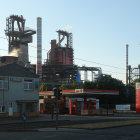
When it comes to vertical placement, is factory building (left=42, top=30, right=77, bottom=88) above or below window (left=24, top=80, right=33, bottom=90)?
above

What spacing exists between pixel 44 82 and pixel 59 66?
7812 millimetres

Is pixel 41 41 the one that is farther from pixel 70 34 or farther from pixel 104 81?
pixel 70 34

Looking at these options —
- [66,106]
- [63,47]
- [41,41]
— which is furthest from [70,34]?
[66,106]

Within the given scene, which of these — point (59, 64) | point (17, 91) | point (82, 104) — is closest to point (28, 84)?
point (17, 91)

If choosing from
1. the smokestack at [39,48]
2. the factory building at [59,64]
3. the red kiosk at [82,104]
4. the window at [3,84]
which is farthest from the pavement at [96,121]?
the factory building at [59,64]

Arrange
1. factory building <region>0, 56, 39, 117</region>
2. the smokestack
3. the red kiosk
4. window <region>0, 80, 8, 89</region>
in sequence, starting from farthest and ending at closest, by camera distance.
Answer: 1. the smokestack
2. the red kiosk
3. factory building <region>0, 56, 39, 117</region>
4. window <region>0, 80, 8, 89</region>

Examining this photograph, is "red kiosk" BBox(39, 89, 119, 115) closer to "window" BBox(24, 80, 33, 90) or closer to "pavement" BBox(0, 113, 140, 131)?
"window" BBox(24, 80, 33, 90)

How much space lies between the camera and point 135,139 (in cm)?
1827

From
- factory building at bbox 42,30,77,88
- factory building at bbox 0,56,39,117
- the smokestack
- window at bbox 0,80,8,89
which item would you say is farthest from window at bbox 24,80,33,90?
factory building at bbox 42,30,77,88

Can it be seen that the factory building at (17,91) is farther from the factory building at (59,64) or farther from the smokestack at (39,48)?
the factory building at (59,64)

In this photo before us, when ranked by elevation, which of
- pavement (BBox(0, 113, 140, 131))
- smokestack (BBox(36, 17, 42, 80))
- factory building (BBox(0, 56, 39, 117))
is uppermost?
smokestack (BBox(36, 17, 42, 80))

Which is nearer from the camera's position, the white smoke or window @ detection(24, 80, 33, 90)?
window @ detection(24, 80, 33, 90)

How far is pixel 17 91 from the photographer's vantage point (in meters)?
47.2

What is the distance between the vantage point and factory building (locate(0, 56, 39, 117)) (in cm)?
4509
